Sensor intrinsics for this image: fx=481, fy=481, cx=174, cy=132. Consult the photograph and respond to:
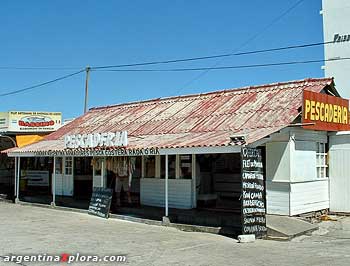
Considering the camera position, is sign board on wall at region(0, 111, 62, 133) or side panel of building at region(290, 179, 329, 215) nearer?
side panel of building at region(290, 179, 329, 215)

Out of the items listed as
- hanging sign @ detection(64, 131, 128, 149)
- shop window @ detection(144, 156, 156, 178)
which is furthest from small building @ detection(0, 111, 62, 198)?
shop window @ detection(144, 156, 156, 178)

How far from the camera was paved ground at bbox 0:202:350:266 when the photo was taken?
9.34 metres

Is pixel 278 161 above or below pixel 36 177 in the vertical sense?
above

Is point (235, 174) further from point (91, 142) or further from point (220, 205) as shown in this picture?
point (91, 142)

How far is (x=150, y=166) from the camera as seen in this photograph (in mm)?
17672

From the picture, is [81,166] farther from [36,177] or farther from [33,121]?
[33,121]

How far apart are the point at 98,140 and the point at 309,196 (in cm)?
718

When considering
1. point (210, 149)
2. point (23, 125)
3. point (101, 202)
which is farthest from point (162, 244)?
point (23, 125)

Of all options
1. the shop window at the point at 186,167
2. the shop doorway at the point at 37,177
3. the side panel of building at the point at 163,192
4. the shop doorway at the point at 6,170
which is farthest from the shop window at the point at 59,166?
the shop window at the point at 186,167

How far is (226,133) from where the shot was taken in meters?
14.0

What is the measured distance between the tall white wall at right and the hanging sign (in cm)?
1884

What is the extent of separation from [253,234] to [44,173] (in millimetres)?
16153

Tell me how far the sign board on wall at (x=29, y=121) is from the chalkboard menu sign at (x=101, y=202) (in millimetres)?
10499

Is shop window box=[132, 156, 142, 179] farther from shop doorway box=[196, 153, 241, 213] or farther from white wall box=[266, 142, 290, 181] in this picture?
white wall box=[266, 142, 290, 181]
